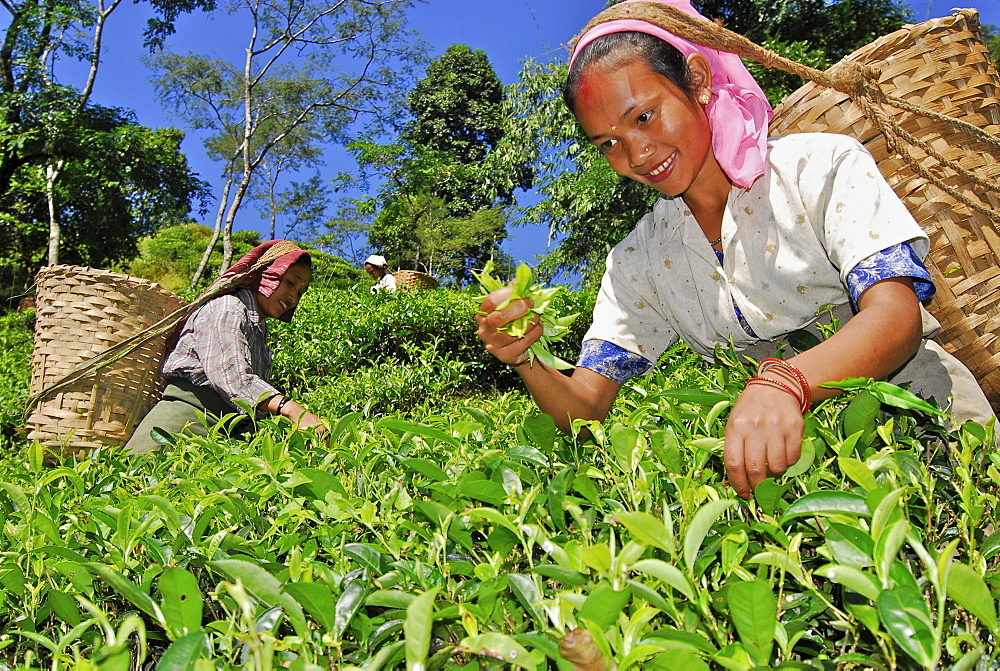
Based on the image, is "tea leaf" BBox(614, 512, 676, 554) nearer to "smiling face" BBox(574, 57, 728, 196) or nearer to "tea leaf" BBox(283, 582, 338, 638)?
"tea leaf" BBox(283, 582, 338, 638)

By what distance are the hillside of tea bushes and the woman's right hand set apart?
13 cm

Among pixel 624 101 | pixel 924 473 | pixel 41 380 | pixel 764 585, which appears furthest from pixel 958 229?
pixel 41 380

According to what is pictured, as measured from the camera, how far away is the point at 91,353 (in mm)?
3633

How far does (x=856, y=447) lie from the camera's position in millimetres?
Result: 848

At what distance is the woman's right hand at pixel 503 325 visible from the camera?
0.93m

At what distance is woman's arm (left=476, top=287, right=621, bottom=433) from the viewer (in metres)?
0.98

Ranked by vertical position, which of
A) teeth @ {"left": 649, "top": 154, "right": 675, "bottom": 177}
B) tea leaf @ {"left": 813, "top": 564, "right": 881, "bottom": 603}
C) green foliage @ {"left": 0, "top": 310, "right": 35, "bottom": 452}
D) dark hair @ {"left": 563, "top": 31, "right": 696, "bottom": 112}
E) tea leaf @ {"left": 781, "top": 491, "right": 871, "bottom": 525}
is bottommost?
tea leaf @ {"left": 813, "top": 564, "right": 881, "bottom": 603}

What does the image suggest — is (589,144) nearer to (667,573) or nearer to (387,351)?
(387,351)

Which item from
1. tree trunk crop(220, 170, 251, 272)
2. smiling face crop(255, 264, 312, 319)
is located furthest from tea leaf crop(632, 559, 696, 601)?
A: tree trunk crop(220, 170, 251, 272)

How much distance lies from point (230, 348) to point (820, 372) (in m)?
2.89

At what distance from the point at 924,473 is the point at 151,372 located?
3776 millimetres

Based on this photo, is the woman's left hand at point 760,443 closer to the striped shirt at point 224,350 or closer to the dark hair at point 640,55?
the dark hair at point 640,55

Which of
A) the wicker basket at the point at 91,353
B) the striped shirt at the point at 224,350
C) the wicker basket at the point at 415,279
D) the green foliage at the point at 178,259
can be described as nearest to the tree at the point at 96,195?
the green foliage at the point at 178,259

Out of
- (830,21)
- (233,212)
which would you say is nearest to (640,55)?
(830,21)
